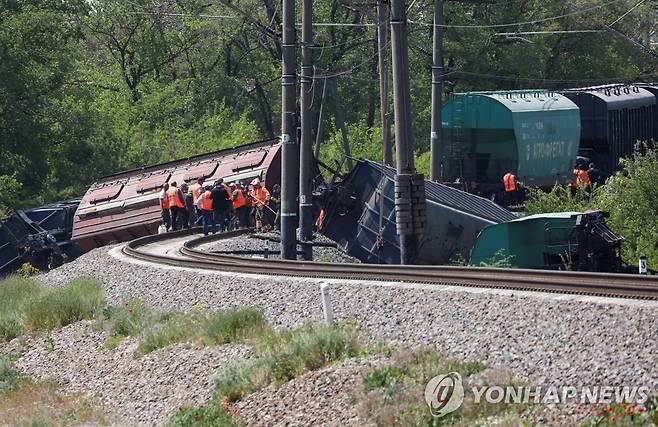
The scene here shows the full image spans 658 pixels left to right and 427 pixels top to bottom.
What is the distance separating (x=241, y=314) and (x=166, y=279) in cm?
560

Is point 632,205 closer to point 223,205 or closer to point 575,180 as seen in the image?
point 575,180

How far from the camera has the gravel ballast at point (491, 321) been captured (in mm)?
10992

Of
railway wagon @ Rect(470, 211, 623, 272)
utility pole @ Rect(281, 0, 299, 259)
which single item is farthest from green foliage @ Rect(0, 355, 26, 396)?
railway wagon @ Rect(470, 211, 623, 272)

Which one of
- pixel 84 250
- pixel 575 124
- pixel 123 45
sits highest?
pixel 123 45

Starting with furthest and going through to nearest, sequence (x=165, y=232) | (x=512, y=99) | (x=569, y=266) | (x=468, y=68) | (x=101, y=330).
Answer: (x=468, y=68) → (x=512, y=99) → (x=165, y=232) → (x=569, y=266) → (x=101, y=330)

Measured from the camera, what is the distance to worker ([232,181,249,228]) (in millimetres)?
31828

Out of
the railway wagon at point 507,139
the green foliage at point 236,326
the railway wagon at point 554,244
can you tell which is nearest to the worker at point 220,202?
the railway wagon at point 507,139

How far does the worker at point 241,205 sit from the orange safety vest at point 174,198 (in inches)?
59.8

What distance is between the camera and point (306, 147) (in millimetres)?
28375

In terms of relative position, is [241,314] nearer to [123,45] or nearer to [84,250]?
[84,250]

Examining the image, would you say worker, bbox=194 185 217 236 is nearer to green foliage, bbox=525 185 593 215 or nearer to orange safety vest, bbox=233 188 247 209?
orange safety vest, bbox=233 188 247 209

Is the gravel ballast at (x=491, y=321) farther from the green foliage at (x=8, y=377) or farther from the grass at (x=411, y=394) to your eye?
the green foliage at (x=8, y=377)

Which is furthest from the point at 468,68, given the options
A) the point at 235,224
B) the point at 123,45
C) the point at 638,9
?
the point at 235,224

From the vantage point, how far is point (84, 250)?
34844 mm
